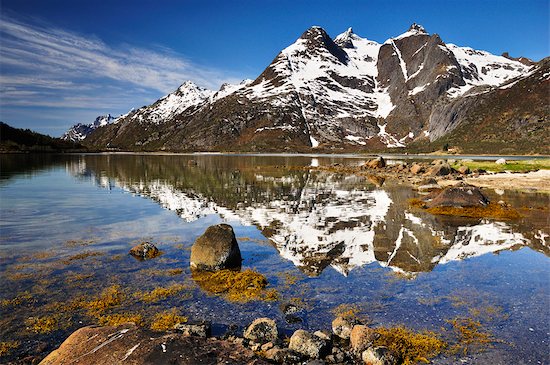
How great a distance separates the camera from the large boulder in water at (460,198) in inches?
1400

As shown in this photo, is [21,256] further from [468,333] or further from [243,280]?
[468,333]

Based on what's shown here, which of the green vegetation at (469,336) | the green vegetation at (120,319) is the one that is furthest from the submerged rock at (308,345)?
the green vegetation at (120,319)

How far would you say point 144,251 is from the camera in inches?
854

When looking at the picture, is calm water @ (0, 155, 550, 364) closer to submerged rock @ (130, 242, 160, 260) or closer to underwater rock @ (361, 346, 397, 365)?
submerged rock @ (130, 242, 160, 260)

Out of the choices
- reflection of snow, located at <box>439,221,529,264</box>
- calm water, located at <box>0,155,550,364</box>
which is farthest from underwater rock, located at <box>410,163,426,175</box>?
reflection of snow, located at <box>439,221,529,264</box>

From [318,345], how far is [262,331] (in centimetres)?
206

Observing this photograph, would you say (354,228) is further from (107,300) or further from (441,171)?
(441,171)

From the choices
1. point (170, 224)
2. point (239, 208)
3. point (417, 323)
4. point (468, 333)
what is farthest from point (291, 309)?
point (239, 208)

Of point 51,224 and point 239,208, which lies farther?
point 239,208

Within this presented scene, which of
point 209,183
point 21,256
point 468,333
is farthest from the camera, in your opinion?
point 209,183

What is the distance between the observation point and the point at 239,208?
3766cm

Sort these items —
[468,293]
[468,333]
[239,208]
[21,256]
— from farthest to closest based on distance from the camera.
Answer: [239,208] → [21,256] → [468,293] → [468,333]

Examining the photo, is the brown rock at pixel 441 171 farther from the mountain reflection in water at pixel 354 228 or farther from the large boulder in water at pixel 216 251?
the large boulder in water at pixel 216 251

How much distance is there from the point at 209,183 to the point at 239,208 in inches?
931
